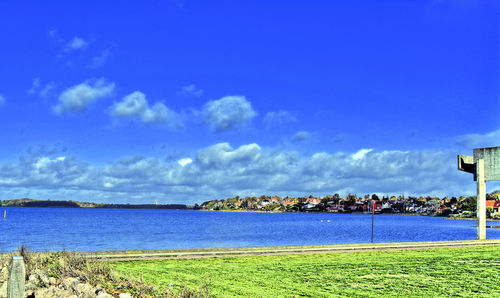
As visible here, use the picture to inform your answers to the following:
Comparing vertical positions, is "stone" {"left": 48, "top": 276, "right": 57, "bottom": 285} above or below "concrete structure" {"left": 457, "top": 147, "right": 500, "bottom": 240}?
below

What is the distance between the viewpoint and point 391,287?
11242 mm

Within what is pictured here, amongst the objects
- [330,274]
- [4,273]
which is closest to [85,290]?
[4,273]

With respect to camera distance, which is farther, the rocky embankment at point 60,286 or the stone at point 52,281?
the stone at point 52,281

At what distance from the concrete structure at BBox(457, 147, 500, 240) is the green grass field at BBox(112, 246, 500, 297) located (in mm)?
10734

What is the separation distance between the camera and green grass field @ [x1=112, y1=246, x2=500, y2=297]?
10672 millimetres

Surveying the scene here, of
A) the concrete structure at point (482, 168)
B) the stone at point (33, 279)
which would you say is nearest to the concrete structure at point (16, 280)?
the stone at point (33, 279)

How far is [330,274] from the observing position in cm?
1312

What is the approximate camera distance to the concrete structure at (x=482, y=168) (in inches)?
1086

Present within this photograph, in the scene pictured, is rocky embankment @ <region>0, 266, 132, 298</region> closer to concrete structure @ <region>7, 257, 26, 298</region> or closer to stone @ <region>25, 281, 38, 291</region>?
stone @ <region>25, 281, 38, 291</region>

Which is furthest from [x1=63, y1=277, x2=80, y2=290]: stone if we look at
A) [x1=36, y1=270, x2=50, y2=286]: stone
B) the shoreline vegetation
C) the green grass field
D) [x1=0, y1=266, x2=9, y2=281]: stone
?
[x1=0, y1=266, x2=9, y2=281]: stone

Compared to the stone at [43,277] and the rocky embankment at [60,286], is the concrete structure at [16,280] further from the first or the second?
the stone at [43,277]

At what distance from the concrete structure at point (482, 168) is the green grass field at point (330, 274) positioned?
1073cm

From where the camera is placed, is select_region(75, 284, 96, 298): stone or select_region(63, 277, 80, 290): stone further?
select_region(63, 277, 80, 290): stone

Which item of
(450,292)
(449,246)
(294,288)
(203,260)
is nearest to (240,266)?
(203,260)
